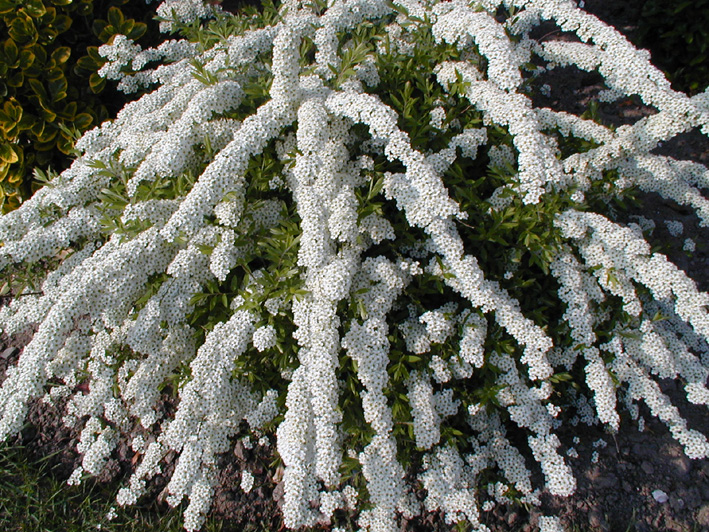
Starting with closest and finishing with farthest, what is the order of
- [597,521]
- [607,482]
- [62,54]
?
[597,521]
[607,482]
[62,54]

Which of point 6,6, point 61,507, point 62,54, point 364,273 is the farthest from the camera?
point 62,54

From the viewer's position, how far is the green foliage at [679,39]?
502 centimetres

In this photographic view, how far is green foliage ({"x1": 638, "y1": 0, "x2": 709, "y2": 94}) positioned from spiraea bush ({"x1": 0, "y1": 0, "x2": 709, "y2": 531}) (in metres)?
2.16

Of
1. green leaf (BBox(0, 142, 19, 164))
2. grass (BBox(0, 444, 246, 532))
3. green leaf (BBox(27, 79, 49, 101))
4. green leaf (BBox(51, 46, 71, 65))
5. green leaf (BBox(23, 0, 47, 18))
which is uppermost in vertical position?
green leaf (BBox(23, 0, 47, 18))

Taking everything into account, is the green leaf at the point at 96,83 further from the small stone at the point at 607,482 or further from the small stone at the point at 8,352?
the small stone at the point at 607,482

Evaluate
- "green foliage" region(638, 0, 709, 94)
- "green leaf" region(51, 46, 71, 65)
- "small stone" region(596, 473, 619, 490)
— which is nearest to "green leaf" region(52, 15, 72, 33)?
"green leaf" region(51, 46, 71, 65)

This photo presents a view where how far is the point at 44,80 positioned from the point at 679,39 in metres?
6.43

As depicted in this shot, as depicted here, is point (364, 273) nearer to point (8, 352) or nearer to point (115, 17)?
point (8, 352)

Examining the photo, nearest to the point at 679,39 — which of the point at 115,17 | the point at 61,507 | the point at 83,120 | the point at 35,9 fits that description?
the point at 115,17

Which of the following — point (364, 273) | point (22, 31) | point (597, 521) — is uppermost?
point (22, 31)

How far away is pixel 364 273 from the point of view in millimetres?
3176

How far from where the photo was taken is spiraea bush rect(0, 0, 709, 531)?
2.89 m

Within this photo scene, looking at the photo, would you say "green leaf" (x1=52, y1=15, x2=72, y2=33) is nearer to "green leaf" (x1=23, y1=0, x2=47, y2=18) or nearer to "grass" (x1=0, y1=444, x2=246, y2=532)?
"green leaf" (x1=23, y1=0, x2=47, y2=18)

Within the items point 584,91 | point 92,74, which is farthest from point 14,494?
point 584,91
